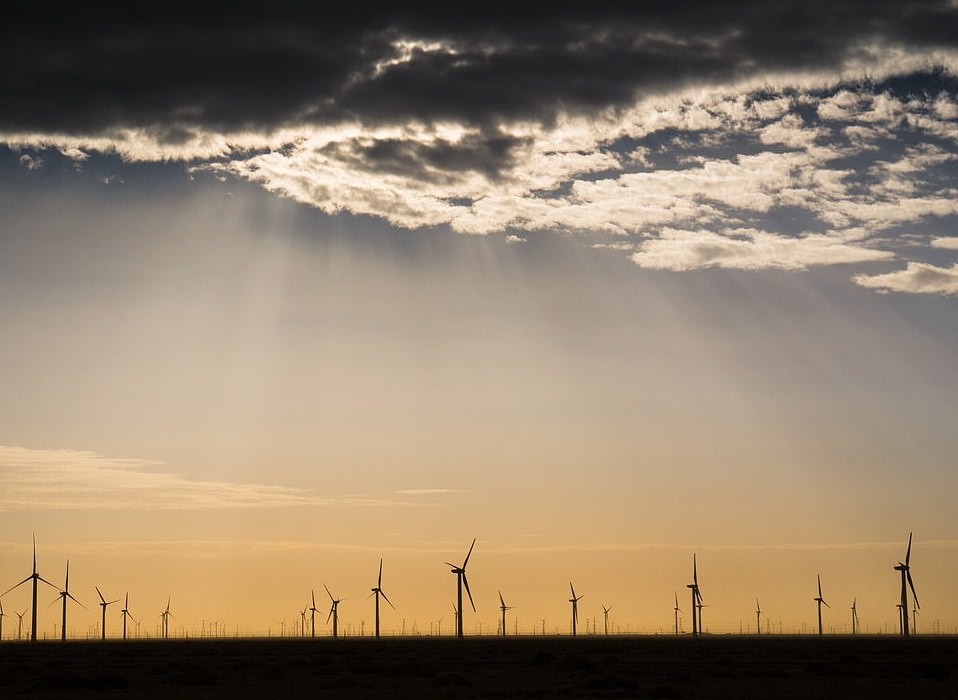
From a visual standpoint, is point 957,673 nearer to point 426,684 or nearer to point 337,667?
point 426,684

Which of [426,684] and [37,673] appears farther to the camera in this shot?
[37,673]

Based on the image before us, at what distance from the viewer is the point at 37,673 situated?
112m

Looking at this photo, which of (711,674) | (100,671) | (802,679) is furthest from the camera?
(100,671)

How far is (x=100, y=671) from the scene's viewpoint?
12244cm

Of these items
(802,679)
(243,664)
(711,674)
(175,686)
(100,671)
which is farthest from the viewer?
(243,664)

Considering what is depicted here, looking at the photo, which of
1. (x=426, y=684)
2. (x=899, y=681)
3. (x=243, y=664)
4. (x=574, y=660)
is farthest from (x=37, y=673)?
(x=899, y=681)

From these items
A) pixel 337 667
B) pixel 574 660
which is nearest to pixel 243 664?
pixel 337 667

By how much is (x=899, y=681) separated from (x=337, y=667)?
52.9 meters

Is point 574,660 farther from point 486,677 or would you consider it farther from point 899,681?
point 899,681

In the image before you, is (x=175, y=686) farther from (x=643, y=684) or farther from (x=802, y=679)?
(x=802, y=679)

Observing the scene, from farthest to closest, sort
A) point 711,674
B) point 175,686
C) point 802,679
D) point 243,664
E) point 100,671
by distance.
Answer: point 243,664 → point 100,671 → point 711,674 → point 802,679 → point 175,686

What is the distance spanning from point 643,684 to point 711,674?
1614 cm

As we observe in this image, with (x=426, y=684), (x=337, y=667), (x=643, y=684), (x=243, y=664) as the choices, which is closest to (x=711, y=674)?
(x=643, y=684)

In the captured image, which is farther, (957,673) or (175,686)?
(957,673)
